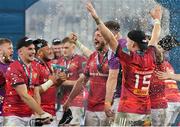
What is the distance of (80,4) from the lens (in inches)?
620

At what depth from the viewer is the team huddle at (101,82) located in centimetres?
886

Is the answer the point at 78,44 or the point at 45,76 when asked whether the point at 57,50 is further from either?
the point at 45,76

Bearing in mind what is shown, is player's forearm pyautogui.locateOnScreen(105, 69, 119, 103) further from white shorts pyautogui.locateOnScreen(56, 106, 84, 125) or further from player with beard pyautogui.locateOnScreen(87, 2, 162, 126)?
white shorts pyautogui.locateOnScreen(56, 106, 84, 125)

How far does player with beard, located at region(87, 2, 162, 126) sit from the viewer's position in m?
8.78

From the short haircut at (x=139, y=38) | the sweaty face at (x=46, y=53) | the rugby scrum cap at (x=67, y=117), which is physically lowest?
the rugby scrum cap at (x=67, y=117)

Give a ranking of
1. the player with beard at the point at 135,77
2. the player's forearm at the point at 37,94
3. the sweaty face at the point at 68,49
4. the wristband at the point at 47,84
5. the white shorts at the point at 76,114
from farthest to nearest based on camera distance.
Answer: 1. the sweaty face at the point at 68,49
2. the white shorts at the point at 76,114
3. the wristband at the point at 47,84
4. the player's forearm at the point at 37,94
5. the player with beard at the point at 135,77

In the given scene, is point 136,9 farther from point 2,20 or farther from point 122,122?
point 122,122

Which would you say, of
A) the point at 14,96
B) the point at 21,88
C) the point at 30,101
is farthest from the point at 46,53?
the point at 30,101

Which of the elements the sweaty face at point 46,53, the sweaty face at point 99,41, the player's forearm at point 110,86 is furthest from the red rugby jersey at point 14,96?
the sweaty face at point 46,53

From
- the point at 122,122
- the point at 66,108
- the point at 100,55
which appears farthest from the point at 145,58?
the point at 66,108

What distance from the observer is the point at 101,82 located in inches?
410

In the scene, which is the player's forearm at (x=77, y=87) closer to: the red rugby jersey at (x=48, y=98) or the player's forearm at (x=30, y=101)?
the red rugby jersey at (x=48, y=98)

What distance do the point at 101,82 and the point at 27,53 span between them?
4.40 feet

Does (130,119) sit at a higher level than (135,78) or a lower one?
lower
